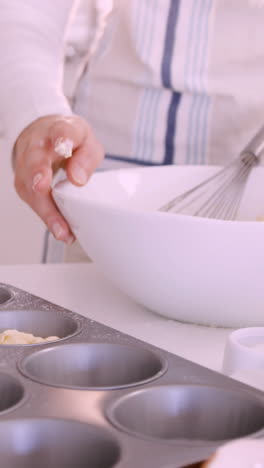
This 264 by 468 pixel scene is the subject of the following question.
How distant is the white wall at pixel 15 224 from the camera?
2.12m

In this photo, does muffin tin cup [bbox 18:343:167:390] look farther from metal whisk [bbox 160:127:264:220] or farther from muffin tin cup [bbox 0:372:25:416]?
metal whisk [bbox 160:127:264:220]

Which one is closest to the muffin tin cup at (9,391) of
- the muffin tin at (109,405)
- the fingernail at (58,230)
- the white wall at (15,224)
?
the muffin tin at (109,405)

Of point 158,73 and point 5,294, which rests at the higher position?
point 158,73

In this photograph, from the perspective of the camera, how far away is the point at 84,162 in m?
0.89

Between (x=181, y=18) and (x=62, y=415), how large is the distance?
82 centimetres

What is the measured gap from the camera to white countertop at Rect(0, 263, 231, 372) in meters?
0.73

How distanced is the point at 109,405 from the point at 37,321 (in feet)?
0.67

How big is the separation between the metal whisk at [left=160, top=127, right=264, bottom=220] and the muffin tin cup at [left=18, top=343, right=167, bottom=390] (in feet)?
1.00

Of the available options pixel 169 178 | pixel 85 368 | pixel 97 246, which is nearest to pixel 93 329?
pixel 85 368

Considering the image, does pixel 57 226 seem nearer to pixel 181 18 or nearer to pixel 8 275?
pixel 8 275

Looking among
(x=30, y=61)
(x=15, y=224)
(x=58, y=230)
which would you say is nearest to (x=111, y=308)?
(x=58, y=230)

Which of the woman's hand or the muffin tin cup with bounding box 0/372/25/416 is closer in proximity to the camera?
the muffin tin cup with bounding box 0/372/25/416

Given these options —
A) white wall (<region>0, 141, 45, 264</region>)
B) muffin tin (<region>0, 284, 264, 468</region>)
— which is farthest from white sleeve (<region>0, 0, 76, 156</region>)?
white wall (<region>0, 141, 45, 264</region>)

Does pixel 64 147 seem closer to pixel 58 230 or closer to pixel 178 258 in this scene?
pixel 58 230
